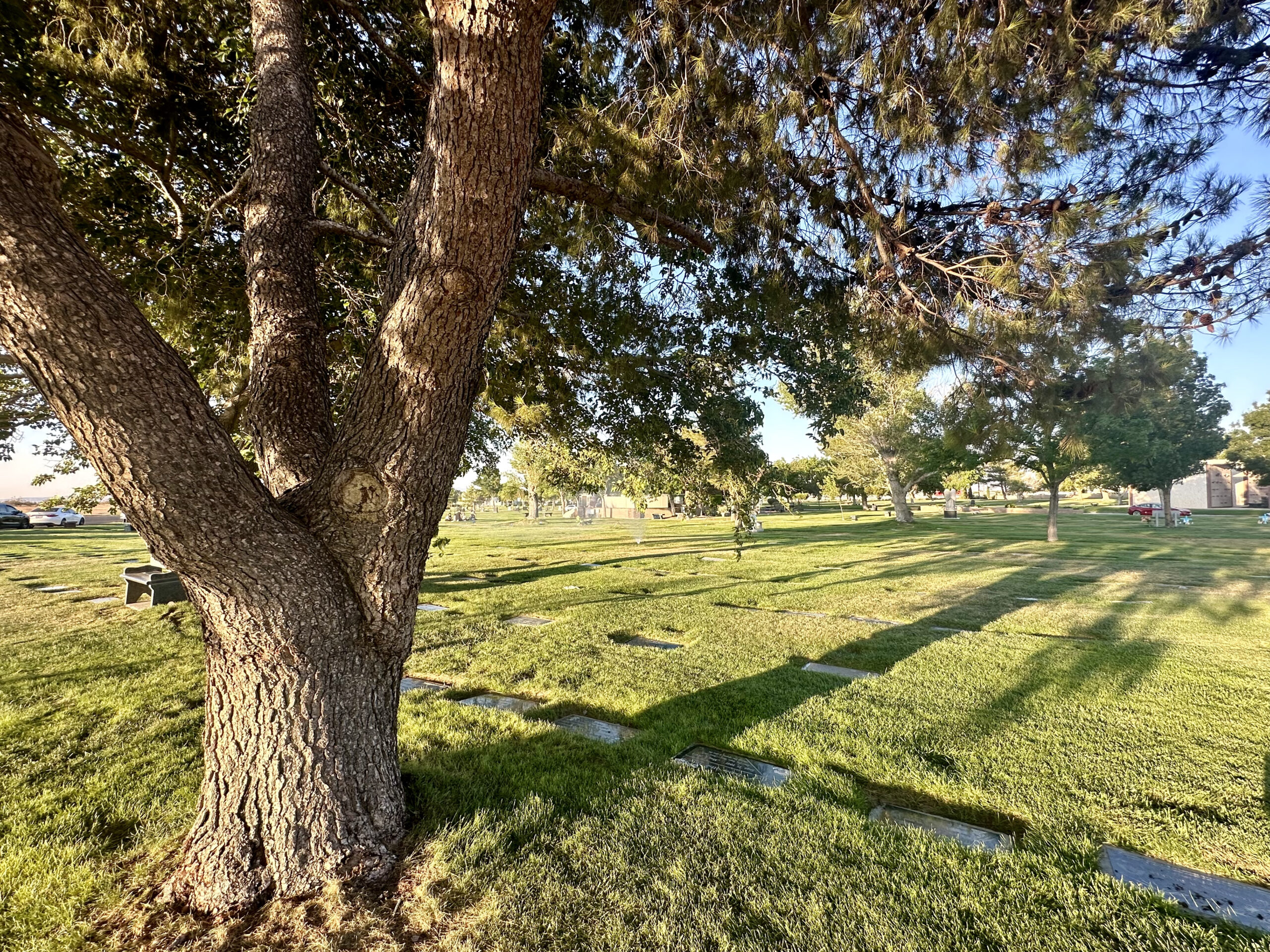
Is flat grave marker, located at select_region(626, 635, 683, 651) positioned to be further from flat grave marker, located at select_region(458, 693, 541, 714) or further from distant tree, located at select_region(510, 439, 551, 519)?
distant tree, located at select_region(510, 439, 551, 519)

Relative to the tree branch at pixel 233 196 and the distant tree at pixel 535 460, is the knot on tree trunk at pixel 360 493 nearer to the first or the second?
the tree branch at pixel 233 196

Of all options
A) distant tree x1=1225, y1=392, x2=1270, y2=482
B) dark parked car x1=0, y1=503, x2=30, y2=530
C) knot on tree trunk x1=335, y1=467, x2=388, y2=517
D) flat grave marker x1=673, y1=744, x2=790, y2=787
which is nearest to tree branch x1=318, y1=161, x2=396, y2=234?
knot on tree trunk x1=335, y1=467, x2=388, y2=517

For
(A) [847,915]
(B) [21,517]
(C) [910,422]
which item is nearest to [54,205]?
(A) [847,915]

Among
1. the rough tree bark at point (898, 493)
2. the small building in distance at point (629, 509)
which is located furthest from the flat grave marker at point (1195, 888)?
the small building in distance at point (629, 509)

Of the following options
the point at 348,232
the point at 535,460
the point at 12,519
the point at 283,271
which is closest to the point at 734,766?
the point at 283,271

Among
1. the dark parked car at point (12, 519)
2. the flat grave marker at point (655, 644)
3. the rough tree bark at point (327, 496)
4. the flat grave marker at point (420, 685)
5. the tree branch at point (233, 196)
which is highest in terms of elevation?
the tree branch at point (233, 196)

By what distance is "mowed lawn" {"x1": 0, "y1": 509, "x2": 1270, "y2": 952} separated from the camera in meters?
1.82

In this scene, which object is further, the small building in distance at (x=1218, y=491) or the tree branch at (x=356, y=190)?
the small building in distance at (x=1218, y=491)

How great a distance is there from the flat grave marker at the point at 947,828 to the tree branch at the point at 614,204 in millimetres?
3347

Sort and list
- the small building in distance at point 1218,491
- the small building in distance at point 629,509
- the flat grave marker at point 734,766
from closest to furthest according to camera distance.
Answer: the flat grave marker at point 734,766 → the small building in distance at point 629,509 → the small building in distance at point 1218,491

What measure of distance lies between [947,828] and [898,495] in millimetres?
→ 26243

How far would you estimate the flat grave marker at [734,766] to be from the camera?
2.84 metres

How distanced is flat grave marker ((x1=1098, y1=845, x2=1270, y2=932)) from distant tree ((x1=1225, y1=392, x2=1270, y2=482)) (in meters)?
44.1

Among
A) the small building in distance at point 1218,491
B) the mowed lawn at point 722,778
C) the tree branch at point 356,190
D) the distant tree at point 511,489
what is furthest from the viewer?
the distant tree at point 511,489
